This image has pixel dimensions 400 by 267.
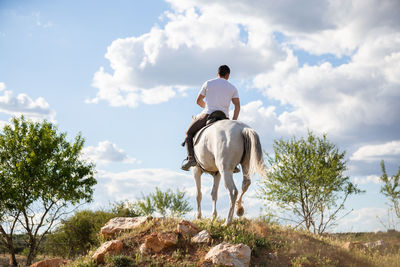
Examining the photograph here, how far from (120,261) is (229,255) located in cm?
256

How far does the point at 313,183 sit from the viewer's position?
2477cm

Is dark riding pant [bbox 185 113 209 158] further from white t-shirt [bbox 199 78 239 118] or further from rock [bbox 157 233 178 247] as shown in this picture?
rock [bbox 157 233 178 247]

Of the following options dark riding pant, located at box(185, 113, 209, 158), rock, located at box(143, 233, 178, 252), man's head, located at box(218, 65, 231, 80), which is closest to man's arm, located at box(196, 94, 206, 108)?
dark riding pant, located at box(185, 113, 209, 158)

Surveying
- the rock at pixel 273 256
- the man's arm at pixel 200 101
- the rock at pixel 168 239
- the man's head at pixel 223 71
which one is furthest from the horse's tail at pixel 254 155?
the rock at pixel 168 239

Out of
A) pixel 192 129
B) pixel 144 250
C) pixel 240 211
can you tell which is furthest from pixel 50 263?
pixel 240 211

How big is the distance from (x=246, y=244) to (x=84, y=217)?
2289cm

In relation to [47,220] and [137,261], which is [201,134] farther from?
[47,220]

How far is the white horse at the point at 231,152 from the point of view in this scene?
9422mm

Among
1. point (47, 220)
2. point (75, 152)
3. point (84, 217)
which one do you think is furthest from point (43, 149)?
point (84, 217)

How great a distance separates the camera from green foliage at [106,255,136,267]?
907 centimetres

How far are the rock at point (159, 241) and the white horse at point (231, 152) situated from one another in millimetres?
1420

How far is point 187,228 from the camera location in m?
9.91

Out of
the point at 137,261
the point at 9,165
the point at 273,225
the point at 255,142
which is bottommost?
the point at 137,261

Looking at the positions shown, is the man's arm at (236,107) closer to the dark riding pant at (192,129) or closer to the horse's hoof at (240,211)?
the dark riding pant at (192,129)
